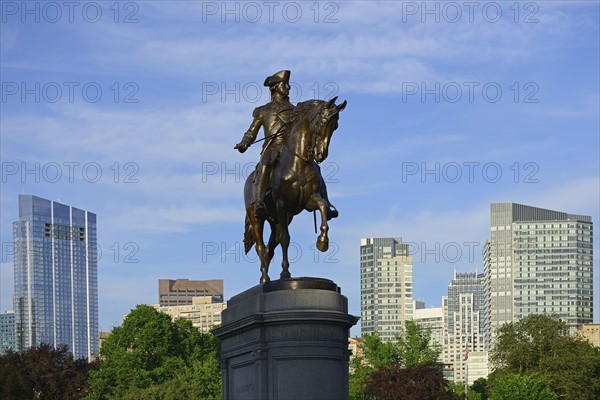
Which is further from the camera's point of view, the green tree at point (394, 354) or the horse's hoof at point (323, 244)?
the green tree at point (394, 354)

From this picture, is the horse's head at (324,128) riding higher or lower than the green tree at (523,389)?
higher

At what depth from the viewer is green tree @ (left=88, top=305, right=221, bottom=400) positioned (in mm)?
89500

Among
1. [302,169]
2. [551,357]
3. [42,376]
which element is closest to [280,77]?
[302,169]

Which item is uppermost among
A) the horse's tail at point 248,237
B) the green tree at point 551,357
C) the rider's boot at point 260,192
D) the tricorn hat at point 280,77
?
the tricorn hat at point 280,77

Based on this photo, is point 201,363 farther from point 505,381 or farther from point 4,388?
point 505,381

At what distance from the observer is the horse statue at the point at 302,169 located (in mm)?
30125

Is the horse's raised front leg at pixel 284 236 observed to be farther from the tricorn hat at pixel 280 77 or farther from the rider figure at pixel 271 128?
the tricorn hat at pixel 280 77

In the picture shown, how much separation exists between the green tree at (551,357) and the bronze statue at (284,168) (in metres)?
77.4

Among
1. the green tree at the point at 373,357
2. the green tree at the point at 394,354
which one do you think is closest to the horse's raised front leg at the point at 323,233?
the green tree at the point at 394,354

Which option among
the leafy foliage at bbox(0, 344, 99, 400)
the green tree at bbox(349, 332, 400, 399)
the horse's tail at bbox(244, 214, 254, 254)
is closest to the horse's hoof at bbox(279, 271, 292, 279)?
the horse's tail at bbox(244, 214, 254, 254)

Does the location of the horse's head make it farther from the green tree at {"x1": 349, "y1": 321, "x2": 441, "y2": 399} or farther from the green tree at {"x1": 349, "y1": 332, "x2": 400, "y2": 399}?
the green tree at {"x1": 349, "y1": 332, "x2": 400, "y2": 399}

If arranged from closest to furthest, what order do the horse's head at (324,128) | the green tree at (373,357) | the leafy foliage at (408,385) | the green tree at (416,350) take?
the horse's head at (324,128) → the leafy foliage at (408,385) → the green tree at (373,357) → the green tree at (416,350)

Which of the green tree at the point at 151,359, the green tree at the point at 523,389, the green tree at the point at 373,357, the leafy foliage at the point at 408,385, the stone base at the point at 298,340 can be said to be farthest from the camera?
the green tree at the point at 373,357

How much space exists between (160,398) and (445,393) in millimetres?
21252
